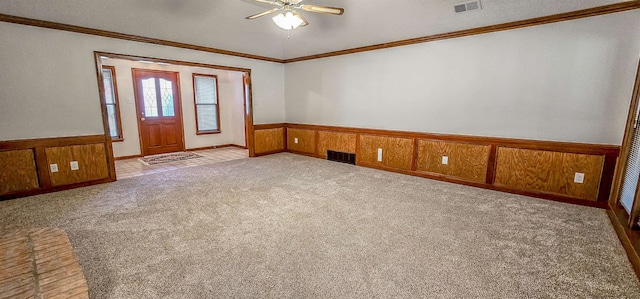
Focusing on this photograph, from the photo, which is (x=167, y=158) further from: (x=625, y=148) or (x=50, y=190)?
(x=625, y=148)

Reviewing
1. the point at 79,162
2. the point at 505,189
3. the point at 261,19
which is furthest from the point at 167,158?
the point at 505,189

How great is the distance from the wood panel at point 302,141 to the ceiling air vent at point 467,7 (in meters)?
3.50

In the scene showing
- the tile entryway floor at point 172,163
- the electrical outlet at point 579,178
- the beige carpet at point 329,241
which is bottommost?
the beige carpet at point 329,241

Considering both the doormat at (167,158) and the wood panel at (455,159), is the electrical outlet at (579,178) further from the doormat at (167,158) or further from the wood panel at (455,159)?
the doormat at (167,158)

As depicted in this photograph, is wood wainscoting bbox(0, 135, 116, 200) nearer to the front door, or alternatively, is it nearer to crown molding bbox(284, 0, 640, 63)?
the front door

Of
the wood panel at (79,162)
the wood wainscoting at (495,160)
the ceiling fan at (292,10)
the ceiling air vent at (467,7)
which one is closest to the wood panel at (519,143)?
the wood wainscoting at (495,160)

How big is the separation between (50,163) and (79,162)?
0.97 feet

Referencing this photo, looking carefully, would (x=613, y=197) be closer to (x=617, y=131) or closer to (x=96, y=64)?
(x=617, y=131)

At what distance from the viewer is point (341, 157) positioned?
5559 millimetres

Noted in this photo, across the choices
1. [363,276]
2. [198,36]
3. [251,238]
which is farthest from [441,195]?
[198,36]

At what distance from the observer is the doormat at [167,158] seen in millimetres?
5688

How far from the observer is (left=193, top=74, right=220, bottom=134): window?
6.96 m

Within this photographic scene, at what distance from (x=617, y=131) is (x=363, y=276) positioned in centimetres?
344

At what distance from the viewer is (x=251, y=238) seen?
238cm
